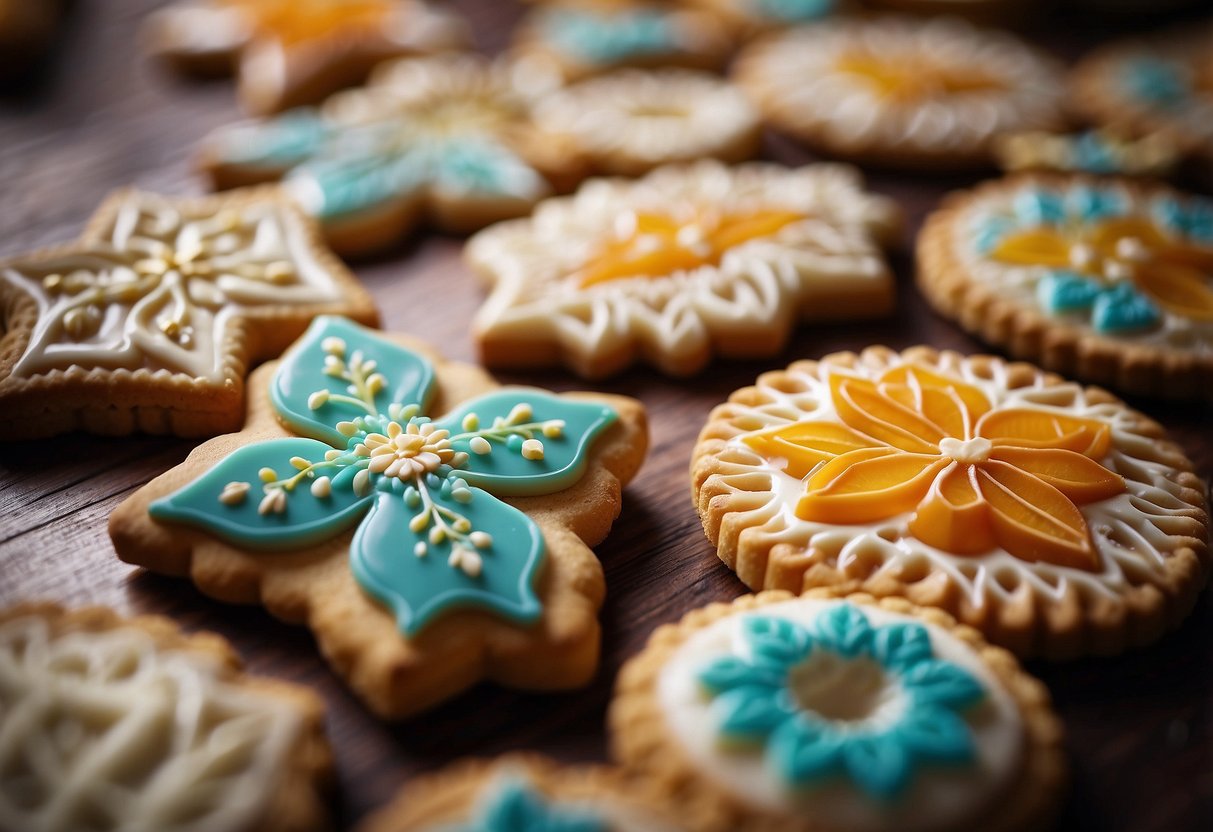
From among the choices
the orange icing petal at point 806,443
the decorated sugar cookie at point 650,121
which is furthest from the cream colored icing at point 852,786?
the decorated sugar cookie at point 650,121

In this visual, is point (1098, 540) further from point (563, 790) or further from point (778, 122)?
point (778, 122)

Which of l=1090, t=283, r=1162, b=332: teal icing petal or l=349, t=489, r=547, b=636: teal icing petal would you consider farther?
l=1090, t=283, r=1162, b=332: teal icing petal

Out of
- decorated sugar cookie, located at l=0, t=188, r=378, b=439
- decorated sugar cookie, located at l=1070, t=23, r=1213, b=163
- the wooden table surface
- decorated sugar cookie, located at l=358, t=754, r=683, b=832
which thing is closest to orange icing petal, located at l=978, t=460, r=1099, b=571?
the wooden table surface

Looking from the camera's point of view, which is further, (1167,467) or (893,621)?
(1167,467)

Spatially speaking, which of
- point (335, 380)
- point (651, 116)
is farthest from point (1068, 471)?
point (651, 116)

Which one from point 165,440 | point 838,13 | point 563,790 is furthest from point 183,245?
point 838,13

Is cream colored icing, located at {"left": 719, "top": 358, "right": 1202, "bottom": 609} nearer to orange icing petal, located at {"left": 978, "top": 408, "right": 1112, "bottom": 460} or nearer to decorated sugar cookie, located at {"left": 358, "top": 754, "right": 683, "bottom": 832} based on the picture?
orange icing petal, located at {"left": 978, "top": 408, "right": 1112, "bottom": 460}
